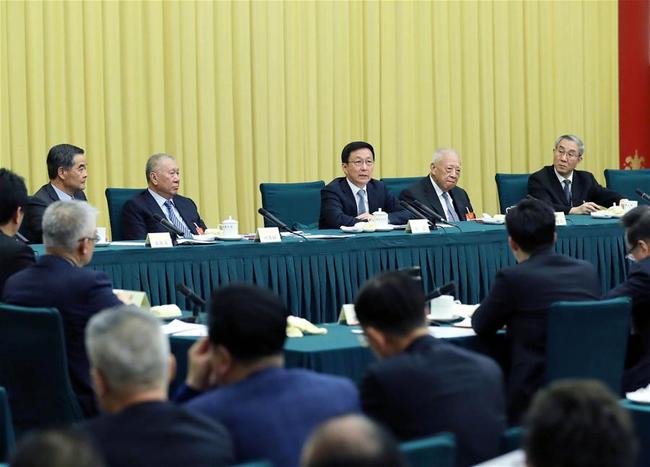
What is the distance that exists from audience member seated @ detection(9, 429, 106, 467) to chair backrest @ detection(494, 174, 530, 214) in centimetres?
663

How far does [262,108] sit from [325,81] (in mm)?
569

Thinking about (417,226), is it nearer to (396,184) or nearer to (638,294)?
(396,184)

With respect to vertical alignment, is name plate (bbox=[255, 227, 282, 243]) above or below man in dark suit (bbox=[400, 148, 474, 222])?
below

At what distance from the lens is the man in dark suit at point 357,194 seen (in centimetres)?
727

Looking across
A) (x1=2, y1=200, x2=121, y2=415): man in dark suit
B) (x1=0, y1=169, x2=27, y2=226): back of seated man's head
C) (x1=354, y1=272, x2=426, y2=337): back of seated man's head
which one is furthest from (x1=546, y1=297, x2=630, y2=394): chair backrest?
(x1=0, y1=169, x2=27, y2=226): back of seated man's head

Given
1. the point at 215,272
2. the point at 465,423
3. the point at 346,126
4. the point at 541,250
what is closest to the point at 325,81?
the point at 346,126

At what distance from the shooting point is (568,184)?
27.4 feet

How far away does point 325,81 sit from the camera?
9.22 meters

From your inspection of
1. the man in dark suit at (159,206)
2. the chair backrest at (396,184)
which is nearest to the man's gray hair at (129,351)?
the man in dark suit at (159,206)

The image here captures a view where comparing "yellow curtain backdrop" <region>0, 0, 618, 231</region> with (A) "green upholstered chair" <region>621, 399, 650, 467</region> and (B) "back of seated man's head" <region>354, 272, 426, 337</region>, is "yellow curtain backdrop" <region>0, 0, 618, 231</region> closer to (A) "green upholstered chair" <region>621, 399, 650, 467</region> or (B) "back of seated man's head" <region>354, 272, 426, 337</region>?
(A) "green upholstered chair" <region>621, 399, 650, 467</region>

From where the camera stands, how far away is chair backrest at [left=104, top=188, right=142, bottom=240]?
674 cm

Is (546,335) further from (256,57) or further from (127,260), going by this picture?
(256,57)

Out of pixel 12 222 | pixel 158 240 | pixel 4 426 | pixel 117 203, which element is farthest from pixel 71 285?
pixel 117 203

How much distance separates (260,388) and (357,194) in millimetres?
5116
